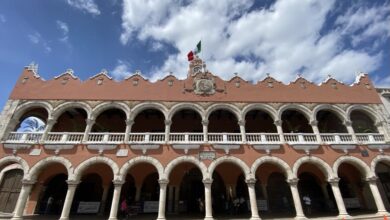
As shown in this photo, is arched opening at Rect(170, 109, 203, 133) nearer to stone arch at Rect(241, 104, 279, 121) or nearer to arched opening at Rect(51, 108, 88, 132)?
stone arch at Rect(241, 104, 279, 121)

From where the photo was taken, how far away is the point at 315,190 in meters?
→ 18.2

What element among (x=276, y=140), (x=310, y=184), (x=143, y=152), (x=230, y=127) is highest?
(x=230, y=127)

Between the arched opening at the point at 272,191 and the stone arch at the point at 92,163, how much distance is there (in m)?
10.5

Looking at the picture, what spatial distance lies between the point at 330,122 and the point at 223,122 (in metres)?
9.88

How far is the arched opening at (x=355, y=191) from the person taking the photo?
56.0 ft

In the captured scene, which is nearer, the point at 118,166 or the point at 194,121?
the point at 118,166

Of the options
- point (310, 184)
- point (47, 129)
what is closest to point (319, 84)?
point (310, 184)

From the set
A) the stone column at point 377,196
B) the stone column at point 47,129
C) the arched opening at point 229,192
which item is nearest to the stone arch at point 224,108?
the arched opening at point 229,192

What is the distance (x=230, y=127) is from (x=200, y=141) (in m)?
4.64

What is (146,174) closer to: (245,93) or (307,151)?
(245,93)

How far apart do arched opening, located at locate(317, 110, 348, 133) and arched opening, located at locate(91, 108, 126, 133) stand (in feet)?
58.1

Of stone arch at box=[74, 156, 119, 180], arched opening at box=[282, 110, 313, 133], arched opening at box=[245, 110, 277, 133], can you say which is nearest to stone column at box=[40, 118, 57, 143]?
stone arch at box=[74, 156, 119, 180]

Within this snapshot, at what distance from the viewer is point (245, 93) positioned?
1852 cm

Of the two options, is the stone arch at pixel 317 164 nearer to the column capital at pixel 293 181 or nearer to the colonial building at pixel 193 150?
the colonial building at pixel 193 150
